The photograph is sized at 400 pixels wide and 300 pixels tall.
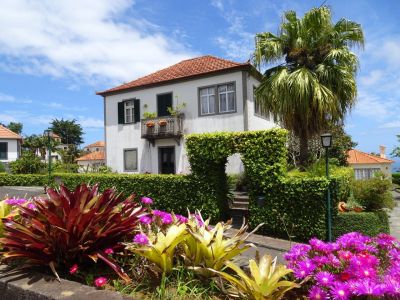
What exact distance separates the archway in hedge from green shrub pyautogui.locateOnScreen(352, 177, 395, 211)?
301cm

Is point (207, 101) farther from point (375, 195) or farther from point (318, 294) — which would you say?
point (318, 294)

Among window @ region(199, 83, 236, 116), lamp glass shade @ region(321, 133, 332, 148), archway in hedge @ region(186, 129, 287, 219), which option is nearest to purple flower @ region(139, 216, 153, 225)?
archway in hedge @ region(186, 129, 287, 219)

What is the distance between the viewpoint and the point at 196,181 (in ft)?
37.3

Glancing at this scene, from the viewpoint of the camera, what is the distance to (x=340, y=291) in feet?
6.14

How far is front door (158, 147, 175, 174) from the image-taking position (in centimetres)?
2012

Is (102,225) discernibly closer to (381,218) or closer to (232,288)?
(232,288)

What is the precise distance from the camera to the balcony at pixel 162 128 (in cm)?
1912

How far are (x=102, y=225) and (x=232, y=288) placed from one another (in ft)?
4.41

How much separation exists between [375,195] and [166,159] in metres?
12.4

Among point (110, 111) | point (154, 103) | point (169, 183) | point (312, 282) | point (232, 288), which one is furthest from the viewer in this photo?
point (110, 111)

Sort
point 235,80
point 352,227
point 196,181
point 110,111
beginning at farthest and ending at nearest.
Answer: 1. point 110,111
2. point 235,80
3. point 196,181
4. point 352,227

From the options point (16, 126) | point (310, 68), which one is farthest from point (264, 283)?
point (16, 126)

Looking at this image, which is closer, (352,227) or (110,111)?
(352,227)

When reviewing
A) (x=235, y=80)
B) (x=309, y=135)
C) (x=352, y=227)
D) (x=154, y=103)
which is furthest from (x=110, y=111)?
(x=352, y=227)
